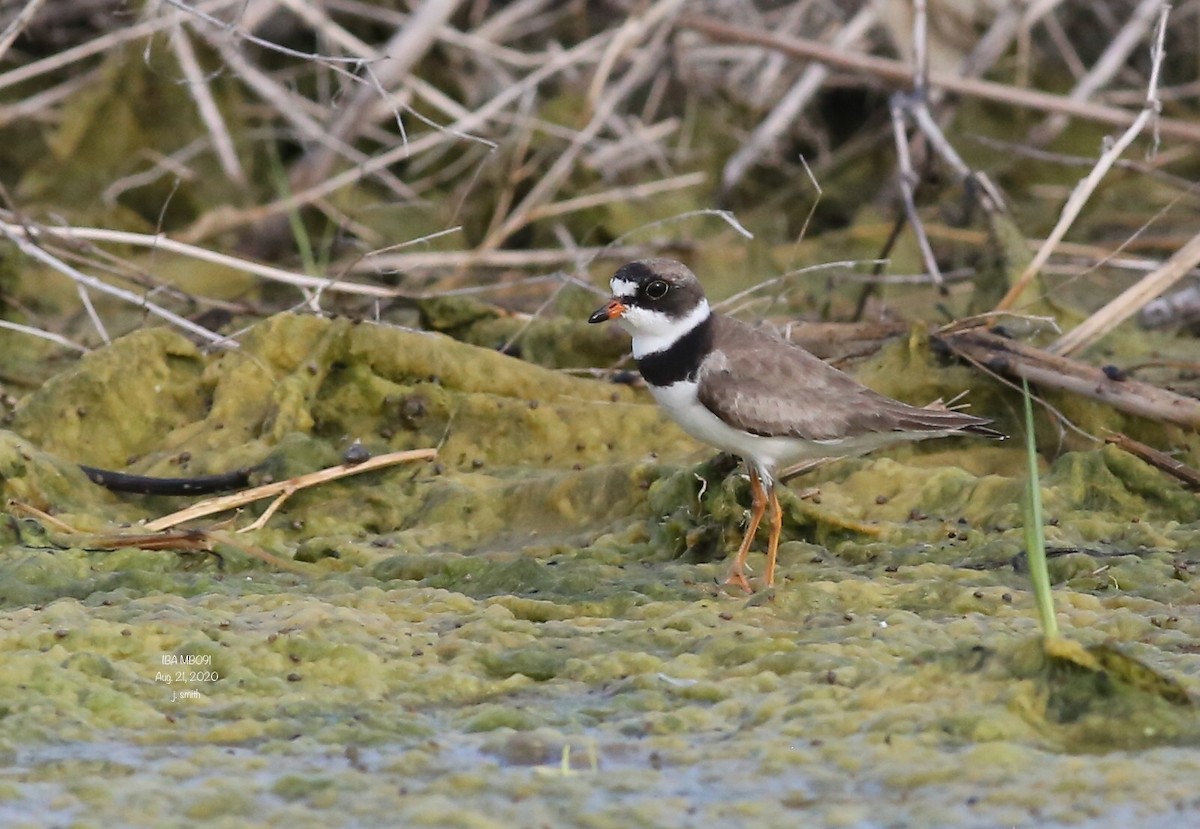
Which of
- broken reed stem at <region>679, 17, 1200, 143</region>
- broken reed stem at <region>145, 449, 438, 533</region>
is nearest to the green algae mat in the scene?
broken reed stem at <region>145, 449, 438, 533</region>

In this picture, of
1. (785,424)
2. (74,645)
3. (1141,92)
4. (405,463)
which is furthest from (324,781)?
(1141,92)

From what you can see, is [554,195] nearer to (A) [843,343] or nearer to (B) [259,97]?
(B) [259,97]

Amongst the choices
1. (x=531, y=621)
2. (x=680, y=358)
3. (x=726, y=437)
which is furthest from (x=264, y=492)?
(x=726, y=437)

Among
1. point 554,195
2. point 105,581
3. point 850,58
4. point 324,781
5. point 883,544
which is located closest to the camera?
point 324,781

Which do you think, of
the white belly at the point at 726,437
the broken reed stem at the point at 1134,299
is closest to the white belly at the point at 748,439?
the white belly at the point at 726,437

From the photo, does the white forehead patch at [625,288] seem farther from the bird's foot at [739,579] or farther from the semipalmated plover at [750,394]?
the bird's foot at [739,579]

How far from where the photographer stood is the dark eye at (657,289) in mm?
5457

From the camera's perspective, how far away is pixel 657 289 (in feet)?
17.9

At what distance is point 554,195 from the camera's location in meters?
9.47

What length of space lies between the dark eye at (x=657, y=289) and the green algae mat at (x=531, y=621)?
572 millimetres

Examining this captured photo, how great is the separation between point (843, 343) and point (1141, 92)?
4256 millimetres

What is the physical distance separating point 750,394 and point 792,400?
5.7 inches

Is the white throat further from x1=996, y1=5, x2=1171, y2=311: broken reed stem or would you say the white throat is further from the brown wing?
x1=996, y1=5, x2=1171, y2=311: broken reed stem

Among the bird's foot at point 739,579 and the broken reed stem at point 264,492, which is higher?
the bird's foot at point 739,579
